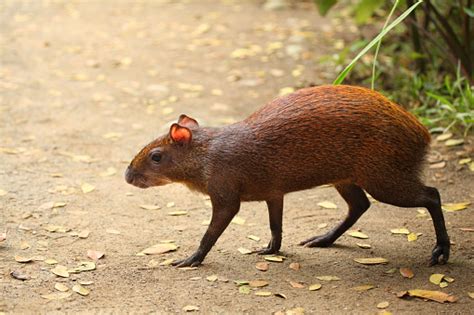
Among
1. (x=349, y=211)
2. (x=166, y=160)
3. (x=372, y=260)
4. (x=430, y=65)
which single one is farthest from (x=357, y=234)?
(x=430, y=65)

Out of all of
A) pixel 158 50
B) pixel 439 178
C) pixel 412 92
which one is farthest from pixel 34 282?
pixel 158 50

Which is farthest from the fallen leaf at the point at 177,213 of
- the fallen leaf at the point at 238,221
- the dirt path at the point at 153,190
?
the fallen leaf at the point at 238,221

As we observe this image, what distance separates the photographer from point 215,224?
493 centimetres

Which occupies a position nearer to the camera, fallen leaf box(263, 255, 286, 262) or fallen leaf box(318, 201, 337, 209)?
fallen leaf box(263, 255, 286, 262)

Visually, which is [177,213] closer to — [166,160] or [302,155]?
[166,160]

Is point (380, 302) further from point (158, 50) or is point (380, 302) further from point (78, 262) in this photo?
point (158, 50)

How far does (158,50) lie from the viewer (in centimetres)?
1066

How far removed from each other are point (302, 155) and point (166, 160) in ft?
2.88

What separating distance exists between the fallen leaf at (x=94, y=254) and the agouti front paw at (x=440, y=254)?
6.98 ft

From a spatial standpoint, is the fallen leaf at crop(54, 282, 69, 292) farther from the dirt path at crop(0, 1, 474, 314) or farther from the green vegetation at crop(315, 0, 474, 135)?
the green vegetation at crop(315, 0, 474, 135)

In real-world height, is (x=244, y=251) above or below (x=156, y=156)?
below

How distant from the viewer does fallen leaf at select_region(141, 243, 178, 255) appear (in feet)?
17.3

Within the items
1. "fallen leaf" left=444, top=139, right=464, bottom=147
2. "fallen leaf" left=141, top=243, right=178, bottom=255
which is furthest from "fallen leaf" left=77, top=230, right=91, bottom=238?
"fallen leaf" left=444, top=139, right=464, bottom=147

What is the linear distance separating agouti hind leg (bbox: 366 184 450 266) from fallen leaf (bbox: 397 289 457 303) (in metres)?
0.46
